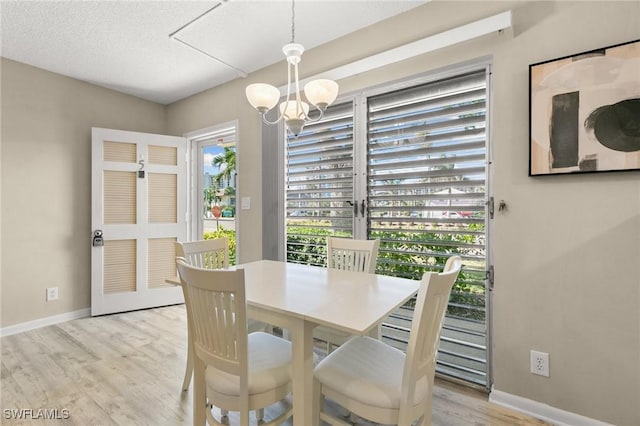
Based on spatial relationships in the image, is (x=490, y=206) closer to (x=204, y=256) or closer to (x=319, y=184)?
(x=319, y=184)

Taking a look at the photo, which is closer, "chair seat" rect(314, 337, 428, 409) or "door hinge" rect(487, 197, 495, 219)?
"chair seat" rect(314, 337, 428, 409)

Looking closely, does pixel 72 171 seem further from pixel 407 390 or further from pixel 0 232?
pixel 407 390

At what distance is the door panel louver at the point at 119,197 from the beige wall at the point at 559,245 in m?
3.34

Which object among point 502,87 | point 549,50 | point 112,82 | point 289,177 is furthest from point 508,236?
point 112,82

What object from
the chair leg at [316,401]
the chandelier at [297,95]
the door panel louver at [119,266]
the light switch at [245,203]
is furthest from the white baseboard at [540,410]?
the door panel louver at [119,266]

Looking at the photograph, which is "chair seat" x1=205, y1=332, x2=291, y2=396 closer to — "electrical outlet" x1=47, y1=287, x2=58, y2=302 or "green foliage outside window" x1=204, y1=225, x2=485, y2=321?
"green foliage outside window" x1=204, y1=225, x2=485, y2=321

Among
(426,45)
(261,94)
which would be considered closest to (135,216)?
(261,94)

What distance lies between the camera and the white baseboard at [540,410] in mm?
1657

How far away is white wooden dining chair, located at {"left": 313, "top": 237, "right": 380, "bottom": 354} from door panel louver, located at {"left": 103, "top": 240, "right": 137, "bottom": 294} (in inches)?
100.0

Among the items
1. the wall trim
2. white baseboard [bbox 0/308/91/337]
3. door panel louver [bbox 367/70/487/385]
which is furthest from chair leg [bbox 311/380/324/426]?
white baseboard [bbox 0/308/91/337]

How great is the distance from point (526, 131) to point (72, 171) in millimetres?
4208

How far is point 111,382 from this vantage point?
6.89 feet

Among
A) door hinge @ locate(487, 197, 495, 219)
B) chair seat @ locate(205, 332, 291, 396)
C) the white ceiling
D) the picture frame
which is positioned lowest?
chair seat @ locate(205, 332, 291, 396)

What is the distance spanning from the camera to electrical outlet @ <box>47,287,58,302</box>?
3.23 m
